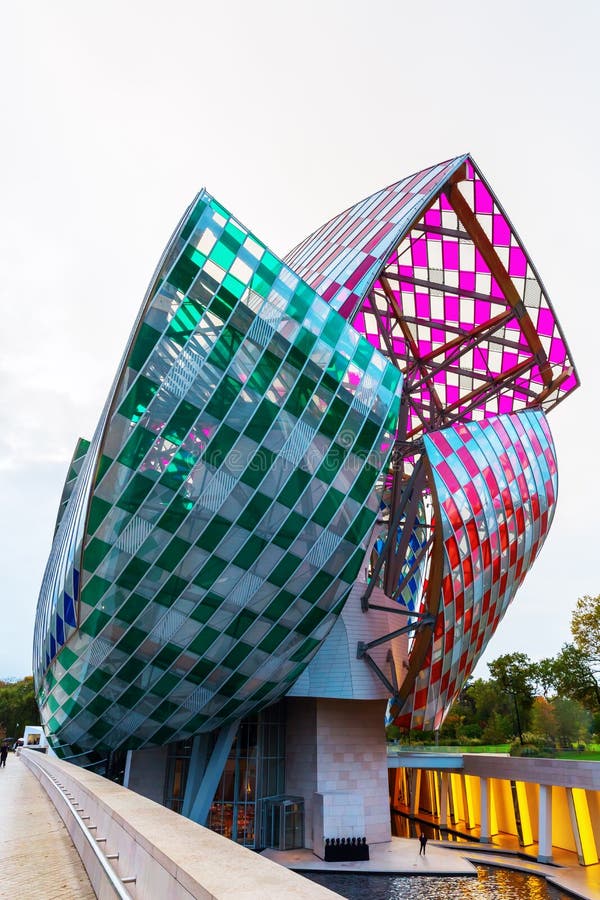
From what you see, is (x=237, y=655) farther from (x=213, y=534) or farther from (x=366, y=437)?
(x=366, y=437)

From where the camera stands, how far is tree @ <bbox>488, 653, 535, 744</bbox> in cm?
6512

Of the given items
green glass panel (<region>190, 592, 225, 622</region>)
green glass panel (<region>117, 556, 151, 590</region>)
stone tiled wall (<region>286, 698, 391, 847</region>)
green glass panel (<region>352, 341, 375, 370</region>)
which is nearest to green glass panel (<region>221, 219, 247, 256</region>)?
green glass panel (<region>352, 341, 375, 370</region>)

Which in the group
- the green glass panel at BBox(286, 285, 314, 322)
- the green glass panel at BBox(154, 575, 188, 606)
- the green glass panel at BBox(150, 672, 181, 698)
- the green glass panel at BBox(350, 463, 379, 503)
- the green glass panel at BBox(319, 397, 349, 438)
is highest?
the green glass panel at BBox(286, 285, 314, 322)

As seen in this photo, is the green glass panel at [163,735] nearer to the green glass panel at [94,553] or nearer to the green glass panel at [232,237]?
the green glass panel at [94,553]

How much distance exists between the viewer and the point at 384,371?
82.8 ft

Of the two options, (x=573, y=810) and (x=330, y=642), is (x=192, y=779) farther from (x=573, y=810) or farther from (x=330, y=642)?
(x=573, y=810)

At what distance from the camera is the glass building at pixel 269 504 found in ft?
67.3

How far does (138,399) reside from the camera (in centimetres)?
1995

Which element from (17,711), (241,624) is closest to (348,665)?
(241,624)

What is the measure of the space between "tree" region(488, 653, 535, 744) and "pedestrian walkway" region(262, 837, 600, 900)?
35554 millimetres

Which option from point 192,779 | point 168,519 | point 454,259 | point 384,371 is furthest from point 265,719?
point 454,259

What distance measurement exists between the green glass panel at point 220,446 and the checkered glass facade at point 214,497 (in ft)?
0.17

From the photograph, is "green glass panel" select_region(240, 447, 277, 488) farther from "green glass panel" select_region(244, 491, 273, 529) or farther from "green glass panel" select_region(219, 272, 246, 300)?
"green glass panel" select_region(219, 272, 246, 300)

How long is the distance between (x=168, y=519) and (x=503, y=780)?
3246cm
